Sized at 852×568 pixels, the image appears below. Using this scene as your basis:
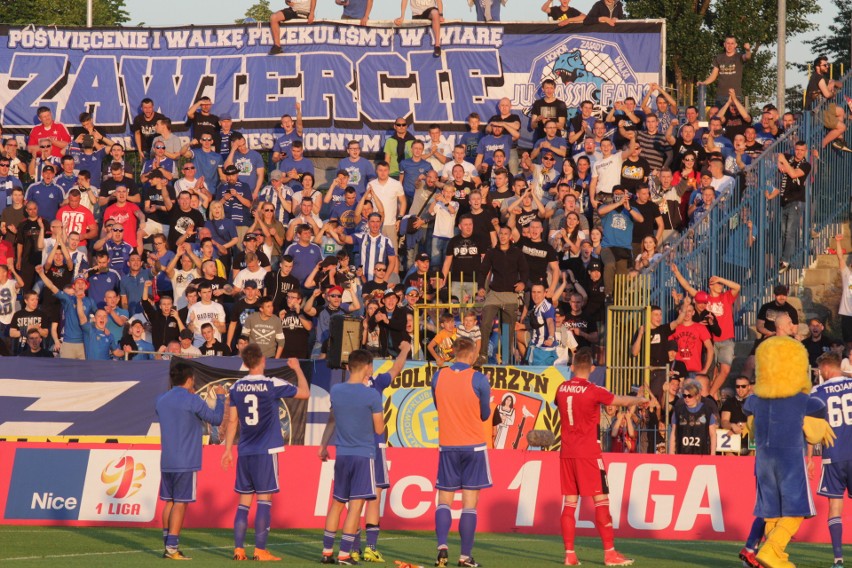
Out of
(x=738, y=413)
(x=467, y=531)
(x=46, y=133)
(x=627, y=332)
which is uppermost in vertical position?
(x=46, y=133)

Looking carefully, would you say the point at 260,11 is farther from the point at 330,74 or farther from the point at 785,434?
the point at 785,434

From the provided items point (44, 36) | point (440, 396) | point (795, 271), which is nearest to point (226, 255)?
point (44, 36)

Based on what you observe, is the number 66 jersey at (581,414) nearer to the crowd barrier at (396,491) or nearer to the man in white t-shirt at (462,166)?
the crowd barrier at (396,491)

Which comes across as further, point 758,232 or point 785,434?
point 758,232

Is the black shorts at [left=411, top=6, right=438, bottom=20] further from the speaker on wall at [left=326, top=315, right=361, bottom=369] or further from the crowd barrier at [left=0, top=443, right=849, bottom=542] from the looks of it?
the crowd barrier at [left=0, top=443, right=849, bottom=542]

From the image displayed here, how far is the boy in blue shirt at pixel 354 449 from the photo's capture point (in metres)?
13.5

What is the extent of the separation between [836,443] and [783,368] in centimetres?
165

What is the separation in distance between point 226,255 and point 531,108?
6.77 m

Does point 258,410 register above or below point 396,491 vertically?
above

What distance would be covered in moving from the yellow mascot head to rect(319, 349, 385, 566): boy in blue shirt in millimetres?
3678

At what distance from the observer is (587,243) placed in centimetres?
2269

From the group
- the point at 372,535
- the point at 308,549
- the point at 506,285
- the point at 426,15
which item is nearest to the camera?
the point at 372,535

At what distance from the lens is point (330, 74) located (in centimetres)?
2820

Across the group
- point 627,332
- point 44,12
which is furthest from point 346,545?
point 44,12
